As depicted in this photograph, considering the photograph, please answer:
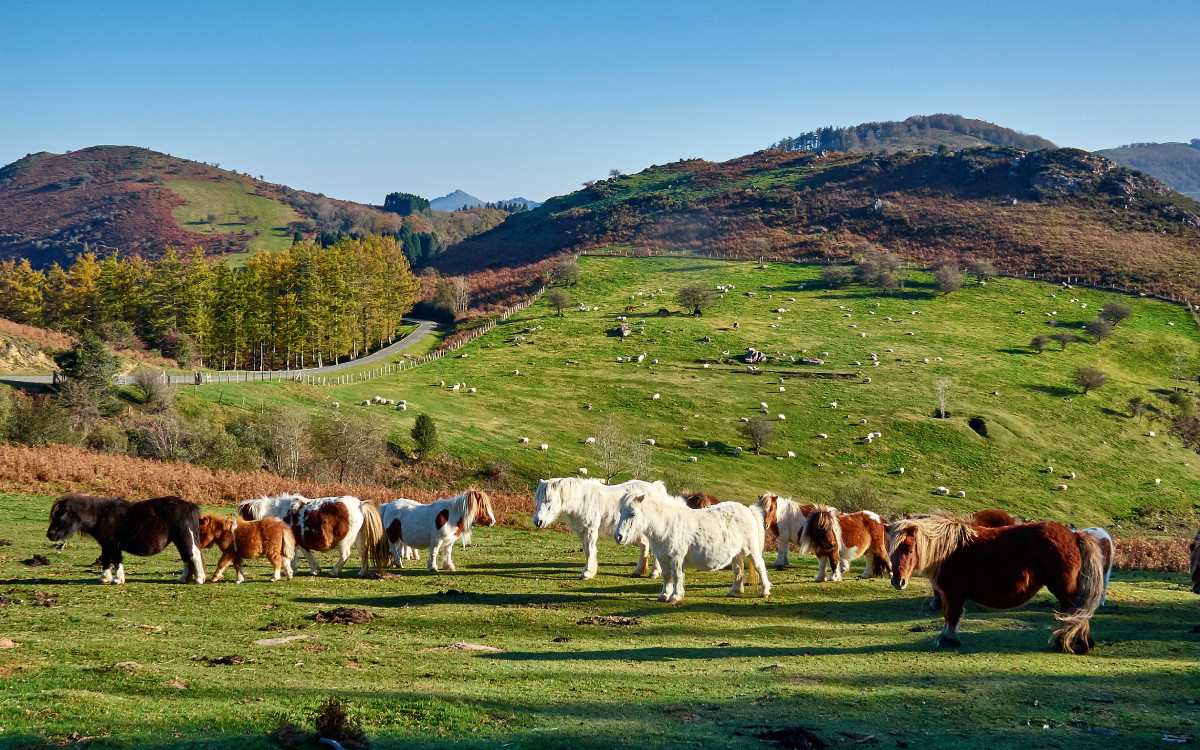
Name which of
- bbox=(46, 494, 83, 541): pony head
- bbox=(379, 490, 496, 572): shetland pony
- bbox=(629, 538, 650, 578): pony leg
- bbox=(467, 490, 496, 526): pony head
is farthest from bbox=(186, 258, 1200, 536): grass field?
bbox=(46, 494, 83, 541): pony head

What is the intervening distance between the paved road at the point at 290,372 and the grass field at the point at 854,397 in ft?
21.2

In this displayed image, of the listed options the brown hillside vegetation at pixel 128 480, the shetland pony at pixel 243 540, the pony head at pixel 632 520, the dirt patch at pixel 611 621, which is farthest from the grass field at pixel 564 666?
the brown hillside vegetation at pixel 128 480

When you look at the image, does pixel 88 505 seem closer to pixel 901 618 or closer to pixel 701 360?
pixel 901 618

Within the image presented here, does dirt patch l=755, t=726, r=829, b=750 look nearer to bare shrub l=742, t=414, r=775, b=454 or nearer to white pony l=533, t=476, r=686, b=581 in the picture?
white pony l=533, t=476, r=686, b=581

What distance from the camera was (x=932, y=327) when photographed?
91125 millimetres

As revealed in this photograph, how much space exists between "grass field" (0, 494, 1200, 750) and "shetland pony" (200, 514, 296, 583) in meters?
0.85

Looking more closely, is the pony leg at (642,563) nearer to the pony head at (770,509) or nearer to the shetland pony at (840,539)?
the pony head at (770,509)

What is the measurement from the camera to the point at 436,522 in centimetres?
2208

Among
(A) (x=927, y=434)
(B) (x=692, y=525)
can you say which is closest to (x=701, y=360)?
(A) (x=927, y=434)

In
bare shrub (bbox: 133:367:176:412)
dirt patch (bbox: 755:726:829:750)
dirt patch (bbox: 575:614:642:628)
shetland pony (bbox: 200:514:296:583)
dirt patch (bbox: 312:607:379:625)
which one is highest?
bare shrub (bbox: 133:367:176:412)

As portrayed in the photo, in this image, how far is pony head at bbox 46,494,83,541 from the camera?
18.4 m

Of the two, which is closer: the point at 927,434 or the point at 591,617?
the point at 591,617

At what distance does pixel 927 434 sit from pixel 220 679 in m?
61.1

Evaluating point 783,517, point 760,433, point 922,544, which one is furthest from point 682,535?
point 760,433
